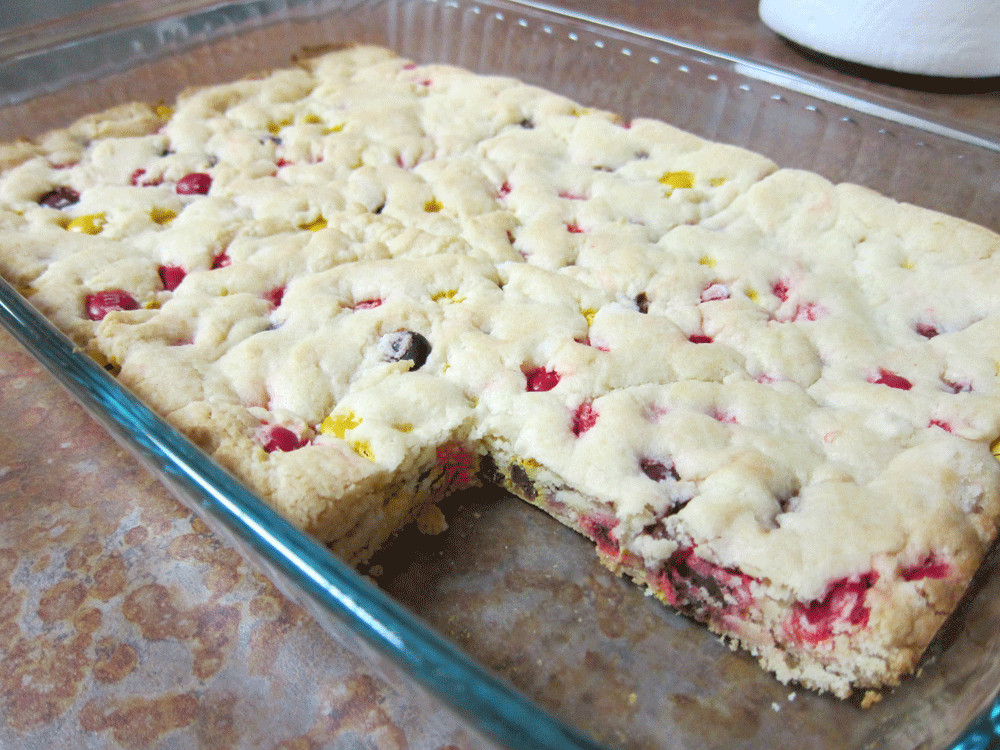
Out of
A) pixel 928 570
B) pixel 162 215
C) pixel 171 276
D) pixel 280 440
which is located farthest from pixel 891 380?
pixel 162 215

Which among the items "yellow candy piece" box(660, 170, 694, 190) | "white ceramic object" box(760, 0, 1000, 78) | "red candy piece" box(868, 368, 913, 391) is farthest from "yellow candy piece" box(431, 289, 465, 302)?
"white ceramic object" box(760, 0, 1000, 78)

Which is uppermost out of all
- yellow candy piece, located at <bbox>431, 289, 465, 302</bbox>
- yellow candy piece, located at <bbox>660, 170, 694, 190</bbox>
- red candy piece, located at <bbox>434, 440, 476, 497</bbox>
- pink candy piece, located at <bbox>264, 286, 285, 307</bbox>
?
yellow candy piece, located at <bbox>660, 170, 694, 190</bbox>

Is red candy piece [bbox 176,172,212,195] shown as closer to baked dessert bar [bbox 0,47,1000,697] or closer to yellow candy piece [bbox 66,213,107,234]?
baked dessert bar [bbox 0,47,1000,697]

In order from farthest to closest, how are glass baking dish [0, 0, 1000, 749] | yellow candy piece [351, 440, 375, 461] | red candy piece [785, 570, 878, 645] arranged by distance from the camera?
yellow candy piece [351, 440, 375, 461] → red candy piece [785, 570, 878, 645] → glass baking dish [0, 0, 1000, 749]

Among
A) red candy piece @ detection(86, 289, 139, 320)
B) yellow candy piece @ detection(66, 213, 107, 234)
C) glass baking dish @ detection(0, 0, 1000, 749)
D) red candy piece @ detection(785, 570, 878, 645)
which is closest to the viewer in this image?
glass baking dish @ detection(0, 0, 1000, 749)

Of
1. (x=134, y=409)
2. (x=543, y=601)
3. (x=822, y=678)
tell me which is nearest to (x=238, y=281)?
(x=134, y=409)

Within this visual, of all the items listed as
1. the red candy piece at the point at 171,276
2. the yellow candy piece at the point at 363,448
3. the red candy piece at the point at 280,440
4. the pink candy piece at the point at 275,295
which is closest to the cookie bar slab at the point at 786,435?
the yellow candy piece at the point at 363,448
